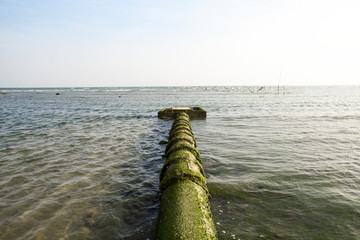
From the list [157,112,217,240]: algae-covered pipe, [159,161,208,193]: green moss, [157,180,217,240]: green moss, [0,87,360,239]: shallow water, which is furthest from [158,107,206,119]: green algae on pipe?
[157,180,217,240]: green moss

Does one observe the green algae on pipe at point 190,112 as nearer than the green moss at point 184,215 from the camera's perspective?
No

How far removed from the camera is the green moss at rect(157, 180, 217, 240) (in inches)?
101

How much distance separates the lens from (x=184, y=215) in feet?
9.37

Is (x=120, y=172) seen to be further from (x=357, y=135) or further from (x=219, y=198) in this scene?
(x=357, y=135)

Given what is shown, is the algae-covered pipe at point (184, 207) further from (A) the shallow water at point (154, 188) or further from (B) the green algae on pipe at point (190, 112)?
(B) the green algae on pipe at point (190, 112)

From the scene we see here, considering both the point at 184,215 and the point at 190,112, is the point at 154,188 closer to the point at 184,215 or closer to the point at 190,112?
the point at 184,215

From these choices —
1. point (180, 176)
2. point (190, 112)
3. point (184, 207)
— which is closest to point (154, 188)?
point (180, 176)

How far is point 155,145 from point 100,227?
5770mm

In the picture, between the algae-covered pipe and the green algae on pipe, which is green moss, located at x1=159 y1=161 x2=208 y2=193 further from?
the green algae on pipe

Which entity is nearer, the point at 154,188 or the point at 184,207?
the point at 184,207

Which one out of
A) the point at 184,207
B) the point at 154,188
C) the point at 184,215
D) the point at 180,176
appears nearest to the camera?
the point at 184,215

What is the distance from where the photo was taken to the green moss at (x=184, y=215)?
2.56 m

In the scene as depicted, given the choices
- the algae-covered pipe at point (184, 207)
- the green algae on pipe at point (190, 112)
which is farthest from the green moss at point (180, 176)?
the green algae on pipe at point (190, 112)

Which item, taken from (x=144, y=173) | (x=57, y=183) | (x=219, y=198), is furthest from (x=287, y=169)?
(x=57, y=183)
